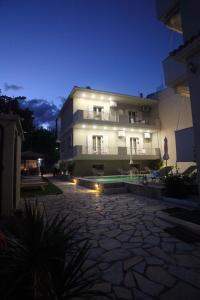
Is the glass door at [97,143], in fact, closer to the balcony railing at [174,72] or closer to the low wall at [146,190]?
the low wall at [146,190]

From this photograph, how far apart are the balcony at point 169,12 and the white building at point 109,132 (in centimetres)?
1164

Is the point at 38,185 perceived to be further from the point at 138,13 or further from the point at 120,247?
the point at 138,13

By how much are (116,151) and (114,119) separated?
377 centimetres

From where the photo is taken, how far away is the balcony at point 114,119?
18625 millimetres

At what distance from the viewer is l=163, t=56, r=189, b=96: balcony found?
7.60 m

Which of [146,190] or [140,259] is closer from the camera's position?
[140,259]

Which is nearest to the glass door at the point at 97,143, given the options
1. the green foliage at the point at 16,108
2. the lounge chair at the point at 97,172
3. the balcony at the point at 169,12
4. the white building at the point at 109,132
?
the white building at the point at 109,132

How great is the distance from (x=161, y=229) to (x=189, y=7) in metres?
7.44

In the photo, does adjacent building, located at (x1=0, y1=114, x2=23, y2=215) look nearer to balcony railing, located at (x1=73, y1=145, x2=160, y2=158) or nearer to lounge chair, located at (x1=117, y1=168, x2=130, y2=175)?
balcony railing, located at (x1=73, y1=145, x2=160, y2=158)

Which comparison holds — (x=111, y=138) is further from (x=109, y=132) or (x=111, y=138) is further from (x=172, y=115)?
(x=172, y=115)

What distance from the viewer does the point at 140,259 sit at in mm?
3127

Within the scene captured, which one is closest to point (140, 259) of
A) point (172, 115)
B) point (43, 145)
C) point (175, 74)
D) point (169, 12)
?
point (175, 74)

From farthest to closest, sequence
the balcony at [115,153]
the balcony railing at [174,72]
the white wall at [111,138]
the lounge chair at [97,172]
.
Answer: the white wall at [111,138] < the lounge chair at [97,172] < the balcony at [115,153] < the balcony railing at [174,72]

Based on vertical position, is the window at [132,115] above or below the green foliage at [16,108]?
below
